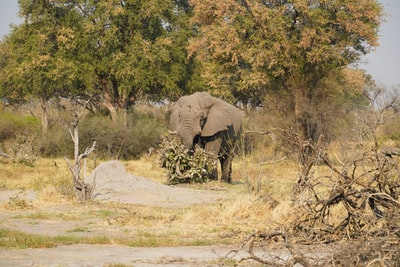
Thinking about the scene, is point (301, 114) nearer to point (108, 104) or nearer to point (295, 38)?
point (295, 38)

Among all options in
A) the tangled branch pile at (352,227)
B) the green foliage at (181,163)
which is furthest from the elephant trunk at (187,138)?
the tangled branch pile at (352,227)

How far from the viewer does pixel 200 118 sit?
2348 centimetres

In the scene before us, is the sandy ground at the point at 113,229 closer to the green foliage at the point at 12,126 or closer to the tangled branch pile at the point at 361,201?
the tangled branch pile at the point at 361,201

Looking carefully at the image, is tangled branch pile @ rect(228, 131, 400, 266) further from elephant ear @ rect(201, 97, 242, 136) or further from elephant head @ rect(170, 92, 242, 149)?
elephant ear @ rect(201, 97, 242, 136)

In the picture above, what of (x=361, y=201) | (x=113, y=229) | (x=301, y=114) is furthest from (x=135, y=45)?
(x=361, y=201)

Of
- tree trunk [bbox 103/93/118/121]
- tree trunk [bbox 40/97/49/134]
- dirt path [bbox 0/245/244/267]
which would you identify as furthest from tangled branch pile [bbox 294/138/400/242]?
tree trunk [bbox 103/93/118/121]

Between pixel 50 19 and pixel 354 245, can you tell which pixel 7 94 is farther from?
pixel 354 245

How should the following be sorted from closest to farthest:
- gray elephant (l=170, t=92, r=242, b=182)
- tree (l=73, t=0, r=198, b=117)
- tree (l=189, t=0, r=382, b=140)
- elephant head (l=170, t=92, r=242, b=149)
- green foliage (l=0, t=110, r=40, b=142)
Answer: elephant head (l=170, t=92, r=242, b=149) → gray elephant (l=170, t=92, r=242, b=182) → tree (l=189, t=0, r=382, b=140) → green foliage (l=0, t=110, r=40, b=142) → tree (l=73, t=0, r=198, b=117)

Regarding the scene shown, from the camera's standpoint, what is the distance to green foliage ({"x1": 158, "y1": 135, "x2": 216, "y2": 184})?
21578 mm

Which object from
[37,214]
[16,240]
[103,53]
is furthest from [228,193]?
[103,53]

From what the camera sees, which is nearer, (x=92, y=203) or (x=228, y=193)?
(x=92, y=203)

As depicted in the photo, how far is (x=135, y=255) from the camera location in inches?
409

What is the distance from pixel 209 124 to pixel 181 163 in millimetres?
2428

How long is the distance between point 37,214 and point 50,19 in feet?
85.1
